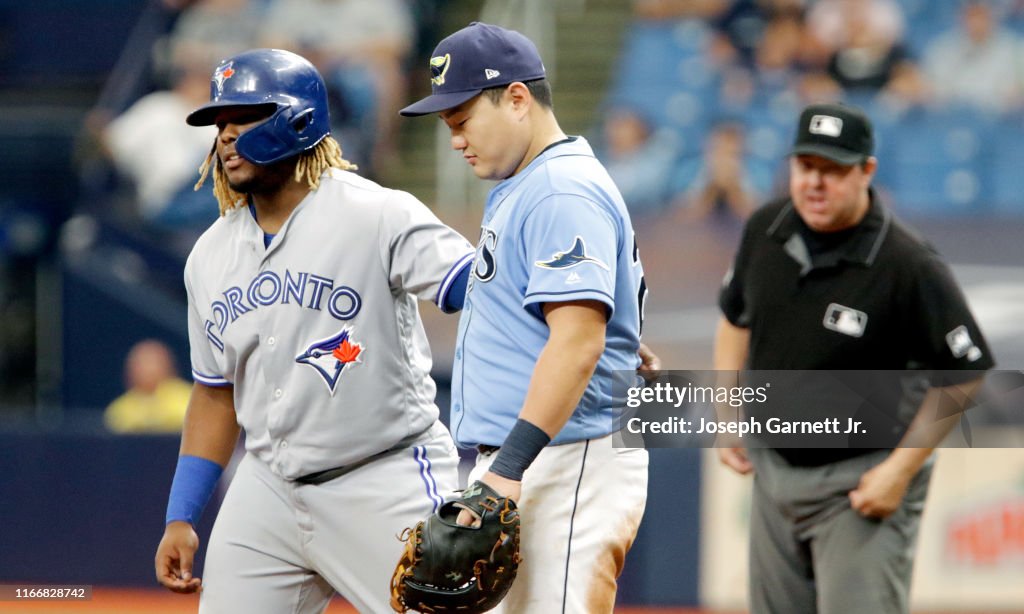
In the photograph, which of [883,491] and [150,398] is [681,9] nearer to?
[150,398]

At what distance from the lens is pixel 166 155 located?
10.2 m

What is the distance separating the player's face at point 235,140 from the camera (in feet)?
11.8

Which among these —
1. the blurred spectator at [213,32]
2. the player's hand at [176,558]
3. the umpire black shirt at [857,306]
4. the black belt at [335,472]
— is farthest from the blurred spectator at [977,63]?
the player's hand at [176,558]

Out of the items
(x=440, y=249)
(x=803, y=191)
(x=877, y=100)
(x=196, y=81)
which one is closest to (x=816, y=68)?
(x=877, y=100)

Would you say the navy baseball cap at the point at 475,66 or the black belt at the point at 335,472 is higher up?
the navy baseball cap at the point at 475,66

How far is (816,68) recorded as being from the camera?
34.8ft

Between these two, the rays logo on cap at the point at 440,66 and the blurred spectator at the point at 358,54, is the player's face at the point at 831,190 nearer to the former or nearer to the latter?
the rays logo on cap at the point at 440,66

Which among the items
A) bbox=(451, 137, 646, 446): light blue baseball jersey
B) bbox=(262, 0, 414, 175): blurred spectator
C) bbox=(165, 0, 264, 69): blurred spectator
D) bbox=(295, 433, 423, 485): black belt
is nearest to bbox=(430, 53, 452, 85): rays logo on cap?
bbox=(451, 137, 646, 446): light blue baseball jersey

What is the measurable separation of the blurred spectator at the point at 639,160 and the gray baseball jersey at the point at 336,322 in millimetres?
6370

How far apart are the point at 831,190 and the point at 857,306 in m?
0.36

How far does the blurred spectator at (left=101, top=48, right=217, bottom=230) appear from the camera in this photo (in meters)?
10.1

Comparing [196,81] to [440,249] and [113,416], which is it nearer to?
[113,416]

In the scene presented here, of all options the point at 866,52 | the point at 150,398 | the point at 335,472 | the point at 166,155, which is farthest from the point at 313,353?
the point at 866,52

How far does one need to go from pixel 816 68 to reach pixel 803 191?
6626 mm
